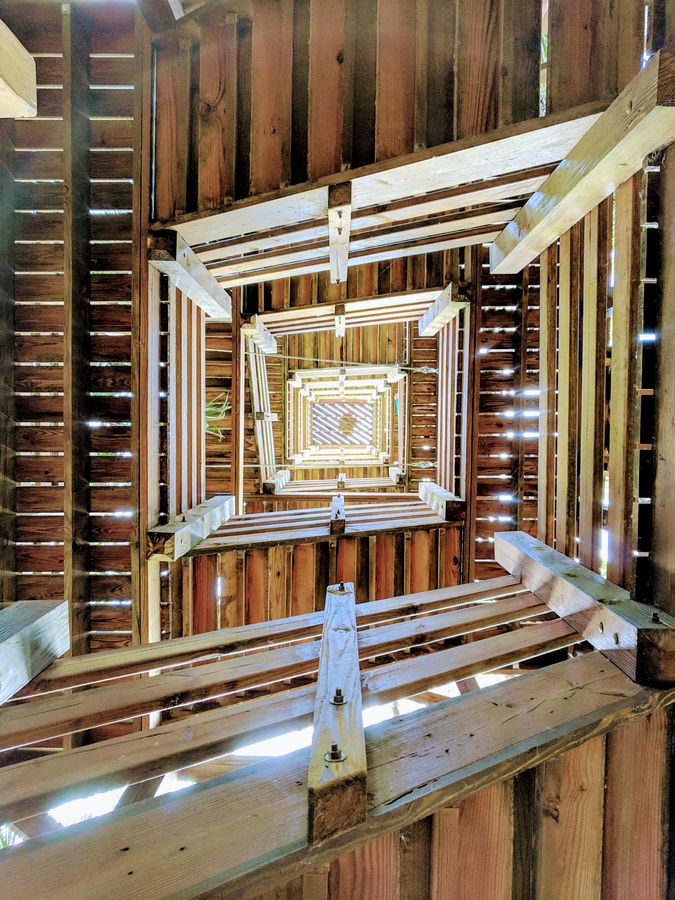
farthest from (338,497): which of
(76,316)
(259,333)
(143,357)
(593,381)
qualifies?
(593,381)

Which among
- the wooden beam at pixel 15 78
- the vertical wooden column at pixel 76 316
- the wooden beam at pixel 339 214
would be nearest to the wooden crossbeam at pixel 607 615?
the wooden beam at pixel 339 214

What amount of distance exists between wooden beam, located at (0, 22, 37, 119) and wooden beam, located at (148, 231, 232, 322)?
4.72 feet

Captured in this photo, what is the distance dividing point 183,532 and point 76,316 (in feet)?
7.17

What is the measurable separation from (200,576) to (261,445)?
3.91m

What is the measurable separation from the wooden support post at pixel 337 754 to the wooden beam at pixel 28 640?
51.3 inches

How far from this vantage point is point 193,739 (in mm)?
1463

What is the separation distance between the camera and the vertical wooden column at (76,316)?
3.53 m

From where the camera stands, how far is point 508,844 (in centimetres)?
151

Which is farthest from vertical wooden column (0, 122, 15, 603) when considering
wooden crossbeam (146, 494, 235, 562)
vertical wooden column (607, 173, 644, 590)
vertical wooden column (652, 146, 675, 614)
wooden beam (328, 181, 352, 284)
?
vertical wooden column (652, 146, 675, 614)

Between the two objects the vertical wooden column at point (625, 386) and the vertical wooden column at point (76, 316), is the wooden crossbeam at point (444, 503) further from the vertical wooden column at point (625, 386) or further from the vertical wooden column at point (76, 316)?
the vertical wooden column at point (76, 316)

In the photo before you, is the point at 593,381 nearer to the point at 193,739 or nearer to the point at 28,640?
the point at 193,739

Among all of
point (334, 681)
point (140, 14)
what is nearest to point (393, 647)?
point (334, 681)

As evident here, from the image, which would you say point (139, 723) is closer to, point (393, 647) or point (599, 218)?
point (393, 647)

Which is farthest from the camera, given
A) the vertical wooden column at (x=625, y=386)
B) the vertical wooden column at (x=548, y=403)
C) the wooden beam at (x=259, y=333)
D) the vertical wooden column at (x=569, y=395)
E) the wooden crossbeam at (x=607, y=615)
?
the wooden beam at (x=259, y=333)
